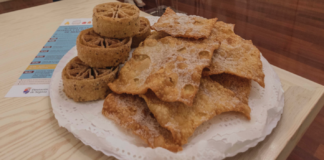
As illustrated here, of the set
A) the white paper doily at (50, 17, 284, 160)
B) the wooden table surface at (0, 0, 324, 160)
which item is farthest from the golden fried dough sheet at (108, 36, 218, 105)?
the wooden table surface at (0, 0, 324, 160)

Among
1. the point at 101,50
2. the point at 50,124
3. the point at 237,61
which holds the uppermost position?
the point at 101,50

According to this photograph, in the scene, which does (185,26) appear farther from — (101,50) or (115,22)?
(101,50)

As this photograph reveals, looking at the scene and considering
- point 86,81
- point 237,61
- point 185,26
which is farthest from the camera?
point 185,26

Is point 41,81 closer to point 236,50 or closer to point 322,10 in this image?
point 236,50

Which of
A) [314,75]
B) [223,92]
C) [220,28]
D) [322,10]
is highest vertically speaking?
[220,28]

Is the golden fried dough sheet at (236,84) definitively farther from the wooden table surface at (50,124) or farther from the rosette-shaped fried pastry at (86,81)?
the rosette-shaped fried pastry at (86,81)

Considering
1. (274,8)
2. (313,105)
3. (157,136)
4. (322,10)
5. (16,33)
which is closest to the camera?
(157,136)

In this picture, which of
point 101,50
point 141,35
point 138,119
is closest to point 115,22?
point 101,50

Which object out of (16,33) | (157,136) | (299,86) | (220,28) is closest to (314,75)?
(299,86)
